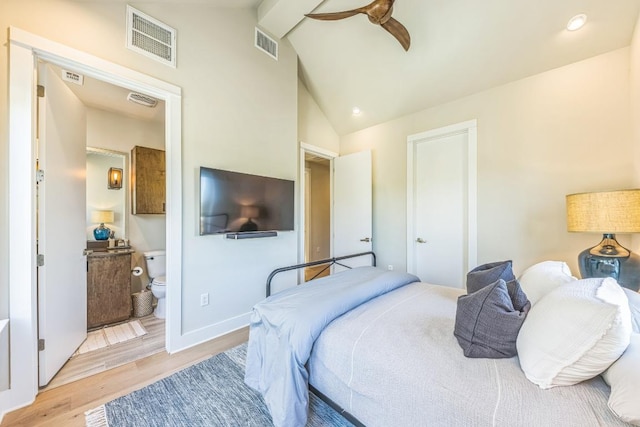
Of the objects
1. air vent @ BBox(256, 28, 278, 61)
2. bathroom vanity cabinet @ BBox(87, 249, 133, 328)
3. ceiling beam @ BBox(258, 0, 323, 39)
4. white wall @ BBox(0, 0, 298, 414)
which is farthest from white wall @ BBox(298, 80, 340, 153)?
bathroom vanity cabinet @ BBox(87, 249, 133, 328)

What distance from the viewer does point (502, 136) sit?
9.31ft

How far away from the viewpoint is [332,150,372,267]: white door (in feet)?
12.6

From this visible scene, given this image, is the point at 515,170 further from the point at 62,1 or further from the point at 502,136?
the point at 62,1

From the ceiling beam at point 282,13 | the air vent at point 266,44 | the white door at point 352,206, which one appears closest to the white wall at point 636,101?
the white door at point 352,206

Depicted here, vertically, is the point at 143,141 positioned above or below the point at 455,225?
above

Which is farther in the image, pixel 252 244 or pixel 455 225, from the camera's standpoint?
pixel 455 225

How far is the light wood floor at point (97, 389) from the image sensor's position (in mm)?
1539

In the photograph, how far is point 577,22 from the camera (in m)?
2.13

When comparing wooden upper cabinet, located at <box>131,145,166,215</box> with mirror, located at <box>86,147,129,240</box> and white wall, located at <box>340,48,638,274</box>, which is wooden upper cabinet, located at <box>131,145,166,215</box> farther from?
white wall, located at <box>340,48,638,274</box>

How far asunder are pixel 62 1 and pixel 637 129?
4383 millimetres

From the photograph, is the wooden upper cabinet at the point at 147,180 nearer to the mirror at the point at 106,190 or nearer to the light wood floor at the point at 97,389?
the mirror at the point at 106,190

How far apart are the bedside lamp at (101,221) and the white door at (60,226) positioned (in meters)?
0.98

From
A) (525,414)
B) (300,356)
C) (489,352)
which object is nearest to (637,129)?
(489,352)

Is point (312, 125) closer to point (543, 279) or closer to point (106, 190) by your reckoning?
point (106, 190)
